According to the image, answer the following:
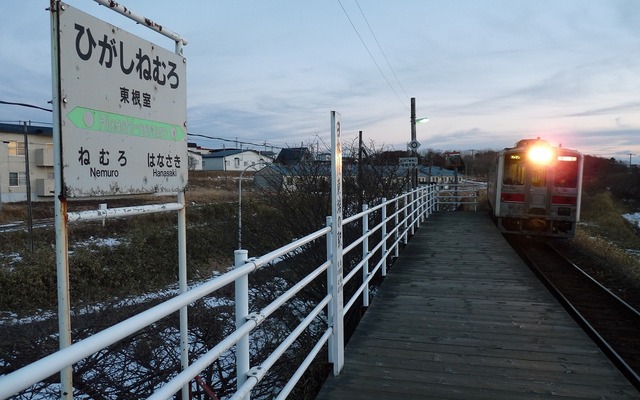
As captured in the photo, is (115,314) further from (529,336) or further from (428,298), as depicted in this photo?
(529,336)

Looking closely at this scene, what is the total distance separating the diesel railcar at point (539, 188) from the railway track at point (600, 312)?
1567 mm

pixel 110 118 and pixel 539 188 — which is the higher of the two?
pixel 110 118

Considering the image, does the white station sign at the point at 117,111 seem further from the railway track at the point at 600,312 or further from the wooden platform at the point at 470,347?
the railway track at the point at 600,312

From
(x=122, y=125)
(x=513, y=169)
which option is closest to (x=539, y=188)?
(x=513, y=169)

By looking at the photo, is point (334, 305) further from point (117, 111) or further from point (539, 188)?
point (539, 188)

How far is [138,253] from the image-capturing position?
20547mm

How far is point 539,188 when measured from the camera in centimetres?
1462

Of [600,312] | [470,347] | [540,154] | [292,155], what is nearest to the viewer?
[470,347]

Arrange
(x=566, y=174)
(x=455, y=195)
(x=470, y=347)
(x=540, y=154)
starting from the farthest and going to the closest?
(x=455, y=195), (x=540, y=154), (x=566, y=174), (x=470, y=347)

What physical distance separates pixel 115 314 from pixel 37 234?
61.3 ft

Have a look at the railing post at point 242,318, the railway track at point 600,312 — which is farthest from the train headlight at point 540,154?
the railing post at point 242,318

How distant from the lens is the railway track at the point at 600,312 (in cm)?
505

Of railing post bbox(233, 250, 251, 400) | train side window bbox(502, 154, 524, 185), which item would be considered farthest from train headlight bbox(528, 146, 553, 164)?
railing post bbox(233, 250, 251, 400)

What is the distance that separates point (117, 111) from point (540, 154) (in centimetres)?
1457
